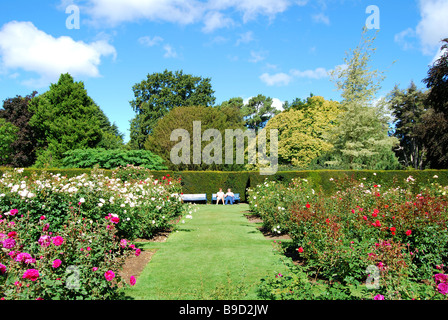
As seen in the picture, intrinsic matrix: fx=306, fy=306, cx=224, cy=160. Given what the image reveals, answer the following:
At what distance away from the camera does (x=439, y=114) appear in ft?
81.7

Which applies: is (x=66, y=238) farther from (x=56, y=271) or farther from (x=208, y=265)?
(x=208, y=265)

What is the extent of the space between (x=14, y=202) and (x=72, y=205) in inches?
33.3

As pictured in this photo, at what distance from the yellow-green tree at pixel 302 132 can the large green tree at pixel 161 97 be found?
927 cm

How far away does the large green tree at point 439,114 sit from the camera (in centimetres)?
2423

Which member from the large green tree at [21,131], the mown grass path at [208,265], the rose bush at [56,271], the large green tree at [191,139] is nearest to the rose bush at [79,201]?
the mown grass path at [208,265]

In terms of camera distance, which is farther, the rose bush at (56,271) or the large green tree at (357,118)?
the large green tree at (357,118)

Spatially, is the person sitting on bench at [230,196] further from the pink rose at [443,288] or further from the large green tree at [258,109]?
the large green tree at [258,109]

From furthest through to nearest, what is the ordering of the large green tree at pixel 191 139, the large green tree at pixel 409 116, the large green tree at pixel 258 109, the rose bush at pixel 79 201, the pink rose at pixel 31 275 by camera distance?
the large green tree at pixel 258 109
the large green tree at pixel 409 116
the large green tree at pixel 191 139
the rose bush at pixel 79 201
the pink rose at pixel 31 275

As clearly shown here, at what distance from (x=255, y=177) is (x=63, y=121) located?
2346cm

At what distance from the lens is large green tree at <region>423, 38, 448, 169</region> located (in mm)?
24234

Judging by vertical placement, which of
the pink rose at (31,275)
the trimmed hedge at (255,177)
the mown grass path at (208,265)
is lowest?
the mown grass path at (208,265)
